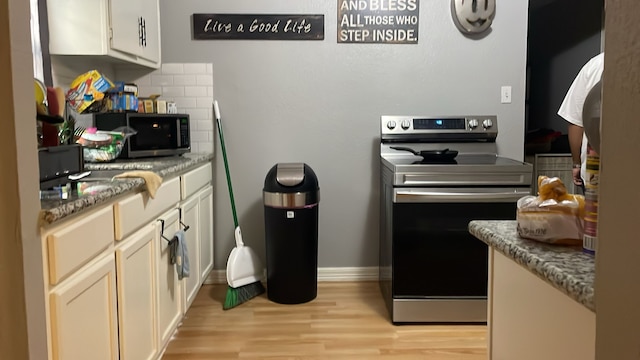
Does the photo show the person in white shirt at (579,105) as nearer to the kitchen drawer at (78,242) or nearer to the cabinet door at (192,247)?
the cabinet door at (192,247)

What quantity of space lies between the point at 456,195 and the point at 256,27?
1.63m

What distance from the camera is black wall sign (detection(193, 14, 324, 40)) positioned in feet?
11.1

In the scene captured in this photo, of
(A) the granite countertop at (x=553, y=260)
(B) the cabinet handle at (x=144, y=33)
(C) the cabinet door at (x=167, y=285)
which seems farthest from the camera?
(B) the cabinet handle at (x=144, y=33)

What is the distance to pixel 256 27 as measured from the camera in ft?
11.1

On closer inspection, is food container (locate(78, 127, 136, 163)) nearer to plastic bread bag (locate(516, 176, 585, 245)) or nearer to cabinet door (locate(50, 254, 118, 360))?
cabinet door (locate(50, 254, 118, 360))

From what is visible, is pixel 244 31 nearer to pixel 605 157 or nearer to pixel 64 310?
pixel 64 310

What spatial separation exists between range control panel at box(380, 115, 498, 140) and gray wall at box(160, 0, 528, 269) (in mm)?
99

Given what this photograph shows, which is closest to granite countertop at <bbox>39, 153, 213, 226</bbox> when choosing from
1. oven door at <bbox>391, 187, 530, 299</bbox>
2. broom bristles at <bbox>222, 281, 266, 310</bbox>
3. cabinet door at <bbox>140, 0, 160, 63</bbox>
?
cabinet door at <bbox>140, 0, 160, 63</bbox>

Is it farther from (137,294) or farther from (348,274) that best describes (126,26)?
(348,274)

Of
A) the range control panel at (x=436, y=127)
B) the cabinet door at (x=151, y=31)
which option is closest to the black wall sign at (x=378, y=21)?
the range control panel at (x=436, y=127)

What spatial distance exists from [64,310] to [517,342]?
3.50 feet

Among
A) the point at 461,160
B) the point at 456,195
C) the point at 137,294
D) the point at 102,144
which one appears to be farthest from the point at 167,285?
the point at 461,160

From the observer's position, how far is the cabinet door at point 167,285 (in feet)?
7.33

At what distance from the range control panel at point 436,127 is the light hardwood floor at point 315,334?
3.41 ft
